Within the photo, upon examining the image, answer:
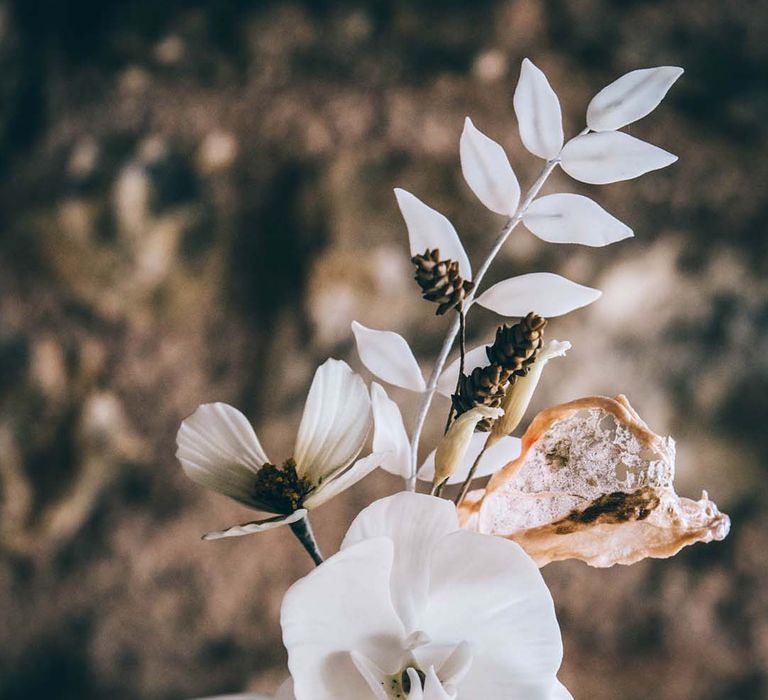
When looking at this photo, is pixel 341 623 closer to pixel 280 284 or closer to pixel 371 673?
pixel 371 673

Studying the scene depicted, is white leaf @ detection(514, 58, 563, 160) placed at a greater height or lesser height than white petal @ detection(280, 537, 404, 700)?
greater

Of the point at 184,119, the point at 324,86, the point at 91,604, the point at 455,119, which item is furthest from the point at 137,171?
the point at 91,604

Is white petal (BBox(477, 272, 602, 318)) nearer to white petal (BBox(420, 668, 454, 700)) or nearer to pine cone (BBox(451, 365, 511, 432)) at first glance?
pine cone (BBox(451, 365, 511, 432))

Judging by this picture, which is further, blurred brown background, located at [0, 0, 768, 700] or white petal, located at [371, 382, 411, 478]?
blurred brown background, located at [0, 0, 768, 700]

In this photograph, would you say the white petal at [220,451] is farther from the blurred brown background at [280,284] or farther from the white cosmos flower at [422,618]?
the blurred brown background at [280,284]

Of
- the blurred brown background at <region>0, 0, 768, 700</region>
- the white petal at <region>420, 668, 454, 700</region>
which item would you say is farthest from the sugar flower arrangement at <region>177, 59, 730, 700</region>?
the blurred brown background at <region>0, 0, 768, 700</region>

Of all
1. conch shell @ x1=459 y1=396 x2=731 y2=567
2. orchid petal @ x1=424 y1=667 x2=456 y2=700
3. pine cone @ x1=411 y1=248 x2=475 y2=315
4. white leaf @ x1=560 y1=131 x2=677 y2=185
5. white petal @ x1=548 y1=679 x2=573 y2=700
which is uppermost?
white leaf @ x1=560 y1=131 x2=677 y2=185

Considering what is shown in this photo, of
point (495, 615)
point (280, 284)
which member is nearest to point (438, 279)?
point (495, 615)

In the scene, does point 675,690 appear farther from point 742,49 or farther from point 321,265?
point 742,49
